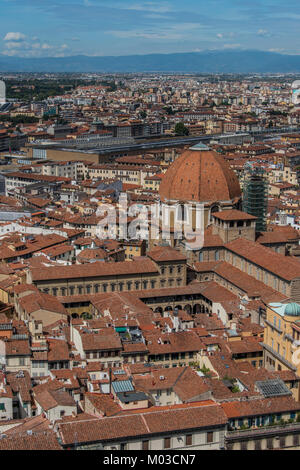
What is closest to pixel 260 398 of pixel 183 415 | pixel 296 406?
pixel 296 406

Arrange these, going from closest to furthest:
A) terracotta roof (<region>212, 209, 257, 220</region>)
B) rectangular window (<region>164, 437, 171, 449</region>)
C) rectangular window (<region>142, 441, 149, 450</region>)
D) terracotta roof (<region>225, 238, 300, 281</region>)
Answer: rectangular window (<region>142, 441, 149, 450</region>) → rectangular window (<region>164, 437, 171, 449</region>) → terracotta roof (<region>225, 238, 300, 281</region>) → terracotta roof (<region>212, 209, 257, 220</region>)

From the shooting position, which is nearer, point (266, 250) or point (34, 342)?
point (34, 342)

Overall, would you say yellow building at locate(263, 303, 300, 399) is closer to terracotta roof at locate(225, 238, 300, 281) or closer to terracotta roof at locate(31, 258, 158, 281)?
terracotta roof at locate(225, 238, 300, 281)

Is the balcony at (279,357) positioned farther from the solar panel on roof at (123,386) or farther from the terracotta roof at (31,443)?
the terracotta roof at (31,443)

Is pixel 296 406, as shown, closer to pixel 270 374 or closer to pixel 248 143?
pixel 270 374

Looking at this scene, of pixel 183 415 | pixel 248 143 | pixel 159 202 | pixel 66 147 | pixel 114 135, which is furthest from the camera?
pixel 114 135

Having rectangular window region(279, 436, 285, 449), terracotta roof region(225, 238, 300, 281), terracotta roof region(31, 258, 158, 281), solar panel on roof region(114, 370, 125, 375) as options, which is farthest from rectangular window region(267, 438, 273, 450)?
terracotta roof region(31, 258, 158, 281)

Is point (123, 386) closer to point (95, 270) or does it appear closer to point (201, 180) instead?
point (95, 270)
